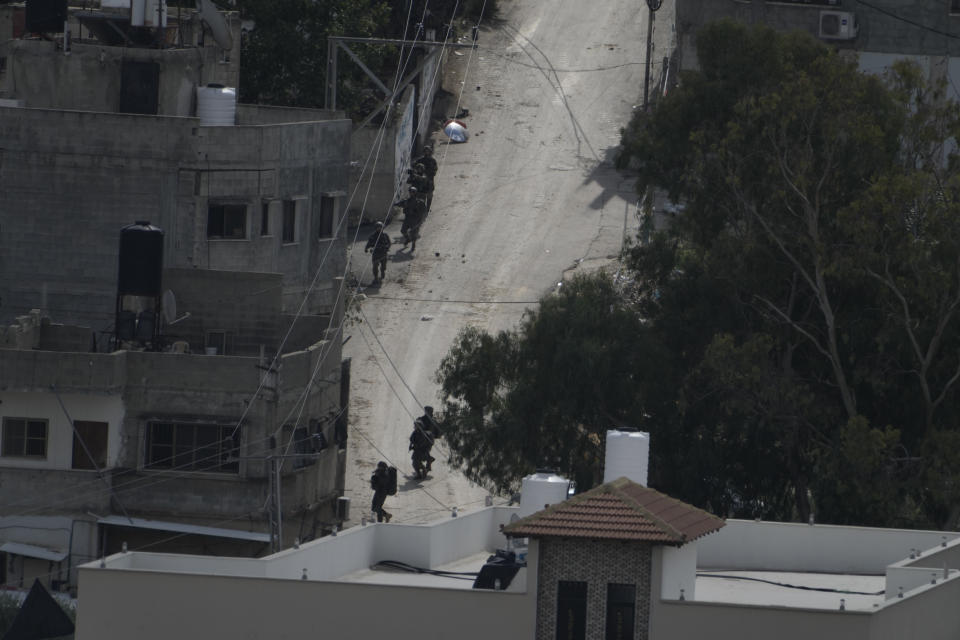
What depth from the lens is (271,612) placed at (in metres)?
25.2

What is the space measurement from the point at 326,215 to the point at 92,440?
30.6 feet

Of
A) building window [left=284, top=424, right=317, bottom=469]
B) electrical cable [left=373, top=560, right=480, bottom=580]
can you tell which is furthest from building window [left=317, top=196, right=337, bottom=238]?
electrical cable [left=373, top=560, right=480, bottom=580]

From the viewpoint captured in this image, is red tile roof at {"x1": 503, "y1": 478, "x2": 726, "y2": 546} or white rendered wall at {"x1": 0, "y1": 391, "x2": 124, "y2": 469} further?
white rendered wall at {"x1": 0, "y1": 391, "x2": 124, "y2": 469}

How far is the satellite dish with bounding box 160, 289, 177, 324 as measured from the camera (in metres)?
42.7

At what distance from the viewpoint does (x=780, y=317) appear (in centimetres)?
4128

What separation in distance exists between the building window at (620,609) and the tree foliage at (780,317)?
13893mm

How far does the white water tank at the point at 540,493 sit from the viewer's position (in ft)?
96.9

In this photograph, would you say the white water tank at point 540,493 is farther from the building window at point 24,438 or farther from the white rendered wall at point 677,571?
the building window at point 24,438

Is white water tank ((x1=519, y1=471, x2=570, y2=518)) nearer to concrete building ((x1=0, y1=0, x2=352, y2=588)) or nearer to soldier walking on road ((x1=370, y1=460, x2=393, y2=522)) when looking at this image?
concrete building ((x1=0, y1=0, x2=352, y2=588))

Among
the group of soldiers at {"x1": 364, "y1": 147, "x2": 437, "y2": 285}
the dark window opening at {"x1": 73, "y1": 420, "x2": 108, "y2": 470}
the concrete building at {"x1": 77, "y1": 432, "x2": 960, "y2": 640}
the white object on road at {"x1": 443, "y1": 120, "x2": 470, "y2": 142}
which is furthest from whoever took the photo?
the white object on road at {"x1": 443, "y1": 120, "x2": 470, "y2": 142}

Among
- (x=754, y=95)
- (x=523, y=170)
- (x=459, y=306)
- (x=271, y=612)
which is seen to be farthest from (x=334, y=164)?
(x=271, y=612)

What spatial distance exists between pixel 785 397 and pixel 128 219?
1364 centimetres

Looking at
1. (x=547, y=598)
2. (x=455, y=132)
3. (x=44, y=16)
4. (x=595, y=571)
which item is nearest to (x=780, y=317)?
(x=595, y=571)

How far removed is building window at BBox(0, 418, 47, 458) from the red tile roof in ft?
53.6
